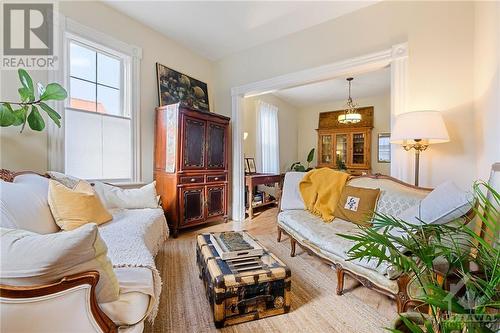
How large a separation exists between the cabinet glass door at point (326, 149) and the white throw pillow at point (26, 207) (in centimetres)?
601

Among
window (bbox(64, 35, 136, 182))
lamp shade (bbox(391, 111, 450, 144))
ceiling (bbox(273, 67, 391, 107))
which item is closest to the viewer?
lamp shade (bbox(391, 111, 450, 144))

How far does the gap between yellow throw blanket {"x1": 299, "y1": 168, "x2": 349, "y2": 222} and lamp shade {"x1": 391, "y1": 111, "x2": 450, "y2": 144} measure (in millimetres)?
766

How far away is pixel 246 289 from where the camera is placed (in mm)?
1452

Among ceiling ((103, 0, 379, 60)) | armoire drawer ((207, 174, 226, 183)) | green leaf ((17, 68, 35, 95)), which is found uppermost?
ceiling ((103, 0, 379, 60))

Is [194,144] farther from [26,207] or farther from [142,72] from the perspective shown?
[26,207]

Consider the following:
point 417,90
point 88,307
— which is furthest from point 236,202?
point 88,307

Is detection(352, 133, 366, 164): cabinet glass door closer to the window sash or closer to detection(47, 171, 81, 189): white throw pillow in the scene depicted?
the window sash

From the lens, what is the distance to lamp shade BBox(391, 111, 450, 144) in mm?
2018

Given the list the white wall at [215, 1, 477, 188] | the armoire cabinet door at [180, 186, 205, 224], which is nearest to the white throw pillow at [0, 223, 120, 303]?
the armoire cabinet door at [180, 186, 205, 224]

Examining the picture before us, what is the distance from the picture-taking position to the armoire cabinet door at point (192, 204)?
3234 mm

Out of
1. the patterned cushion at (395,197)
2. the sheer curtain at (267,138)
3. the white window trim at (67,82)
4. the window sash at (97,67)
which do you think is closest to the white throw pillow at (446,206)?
the patterned cushion at (395,197)

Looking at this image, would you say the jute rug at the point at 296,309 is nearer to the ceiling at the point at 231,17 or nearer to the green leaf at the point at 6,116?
the green leaf at the point at 6,116

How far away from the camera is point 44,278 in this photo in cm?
81
